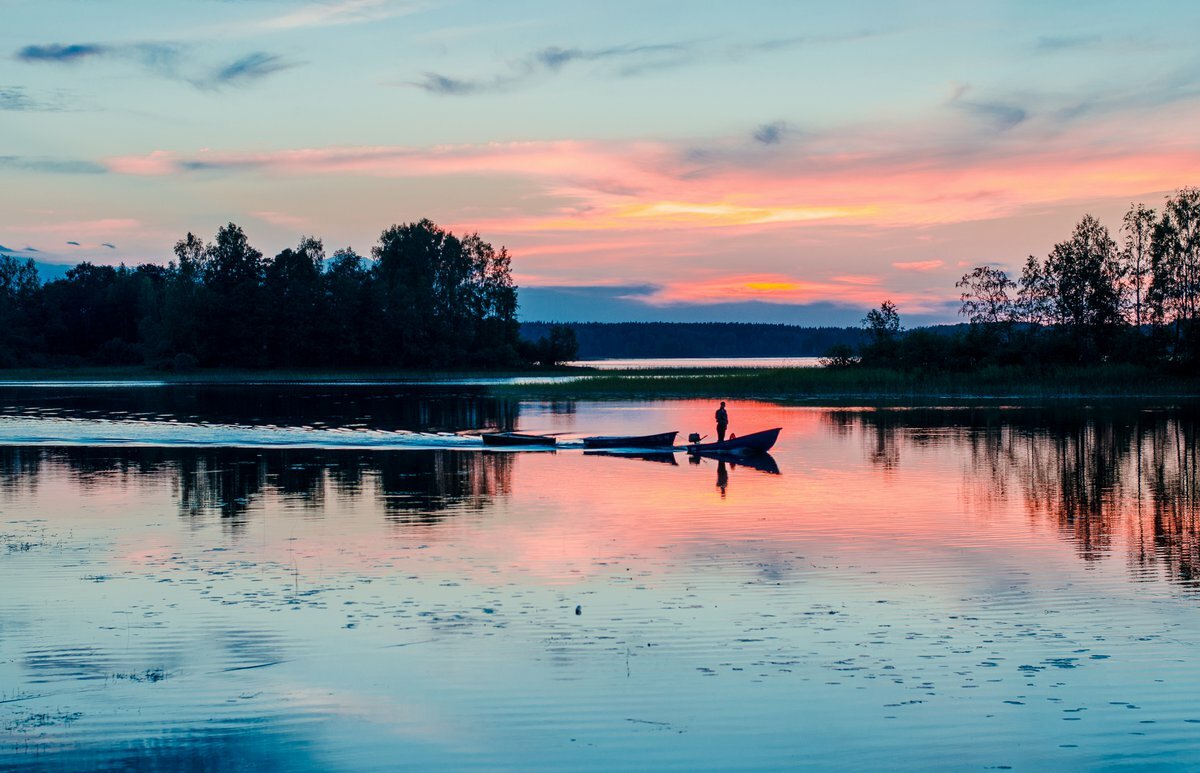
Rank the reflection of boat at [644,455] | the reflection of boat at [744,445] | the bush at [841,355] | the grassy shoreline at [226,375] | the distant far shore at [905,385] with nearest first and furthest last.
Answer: the reflection of boat at [744,445] < the reflection of boat at [644,455] < the distant far shore at [905,385] < the bush at [841,355] < the grassy shoreline at [226,375]

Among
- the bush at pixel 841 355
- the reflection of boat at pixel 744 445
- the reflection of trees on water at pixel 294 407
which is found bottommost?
the reflection of boat at pixel 744 445

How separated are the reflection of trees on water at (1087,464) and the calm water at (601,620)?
0.78 feet

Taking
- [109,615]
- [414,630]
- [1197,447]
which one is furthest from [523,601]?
[1197,447]

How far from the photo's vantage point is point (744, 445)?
4062cm

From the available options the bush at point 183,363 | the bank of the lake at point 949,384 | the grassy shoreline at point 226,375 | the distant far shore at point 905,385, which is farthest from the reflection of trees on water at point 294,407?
the bush at point 183,363

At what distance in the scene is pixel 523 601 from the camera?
16594 mm

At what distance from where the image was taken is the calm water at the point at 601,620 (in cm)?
1086


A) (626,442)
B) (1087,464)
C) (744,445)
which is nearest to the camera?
(1087,464)

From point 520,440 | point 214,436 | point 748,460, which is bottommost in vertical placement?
point 748,460

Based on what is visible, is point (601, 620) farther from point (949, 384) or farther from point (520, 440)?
point (949, 384)

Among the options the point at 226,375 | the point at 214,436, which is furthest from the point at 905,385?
the point at 226,375

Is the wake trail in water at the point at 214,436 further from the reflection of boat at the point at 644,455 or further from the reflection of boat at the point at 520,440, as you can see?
the reflection of boat at the point at 644,455

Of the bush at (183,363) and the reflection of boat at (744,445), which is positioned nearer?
the reflection of boat at (744,445)

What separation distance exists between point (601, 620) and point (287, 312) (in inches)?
5239
